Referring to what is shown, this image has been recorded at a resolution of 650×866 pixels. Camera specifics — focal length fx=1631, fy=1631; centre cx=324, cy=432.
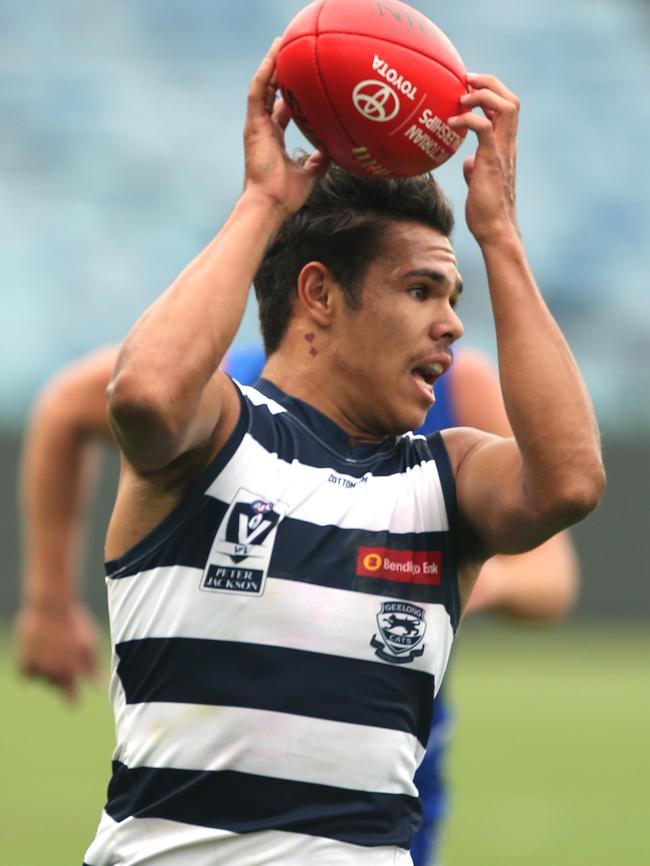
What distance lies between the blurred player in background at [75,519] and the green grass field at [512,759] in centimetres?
226

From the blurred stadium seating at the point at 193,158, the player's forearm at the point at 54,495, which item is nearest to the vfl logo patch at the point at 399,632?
the player's forearm at the point at 54,495

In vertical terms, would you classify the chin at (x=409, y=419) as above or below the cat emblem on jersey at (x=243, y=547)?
above

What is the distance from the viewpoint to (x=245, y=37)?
70.1 feet

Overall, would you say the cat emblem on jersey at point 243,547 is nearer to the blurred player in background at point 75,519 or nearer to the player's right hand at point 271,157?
the player's right hand at point 271,157

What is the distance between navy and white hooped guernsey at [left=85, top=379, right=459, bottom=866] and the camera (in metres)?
3.03

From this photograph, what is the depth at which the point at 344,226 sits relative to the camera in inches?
135

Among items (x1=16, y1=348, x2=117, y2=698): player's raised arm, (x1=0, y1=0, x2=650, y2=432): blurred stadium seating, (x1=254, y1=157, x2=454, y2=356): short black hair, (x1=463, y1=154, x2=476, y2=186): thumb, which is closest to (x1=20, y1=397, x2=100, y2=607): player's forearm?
(x1=16, y1=348, x2=117, y2=698): player's raised arm

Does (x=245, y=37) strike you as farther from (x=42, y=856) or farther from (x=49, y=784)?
(x=42, y=856)

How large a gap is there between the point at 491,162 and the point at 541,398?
0.50 m

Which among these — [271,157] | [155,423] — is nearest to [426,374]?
[271,157]

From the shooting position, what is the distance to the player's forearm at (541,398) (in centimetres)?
315

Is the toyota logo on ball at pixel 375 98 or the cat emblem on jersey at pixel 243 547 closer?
the cat emblem on jersey at pixel 243 547

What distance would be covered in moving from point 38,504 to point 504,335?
2.72m

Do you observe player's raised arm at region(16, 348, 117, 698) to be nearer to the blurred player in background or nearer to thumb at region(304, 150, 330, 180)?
the blurred player in background
